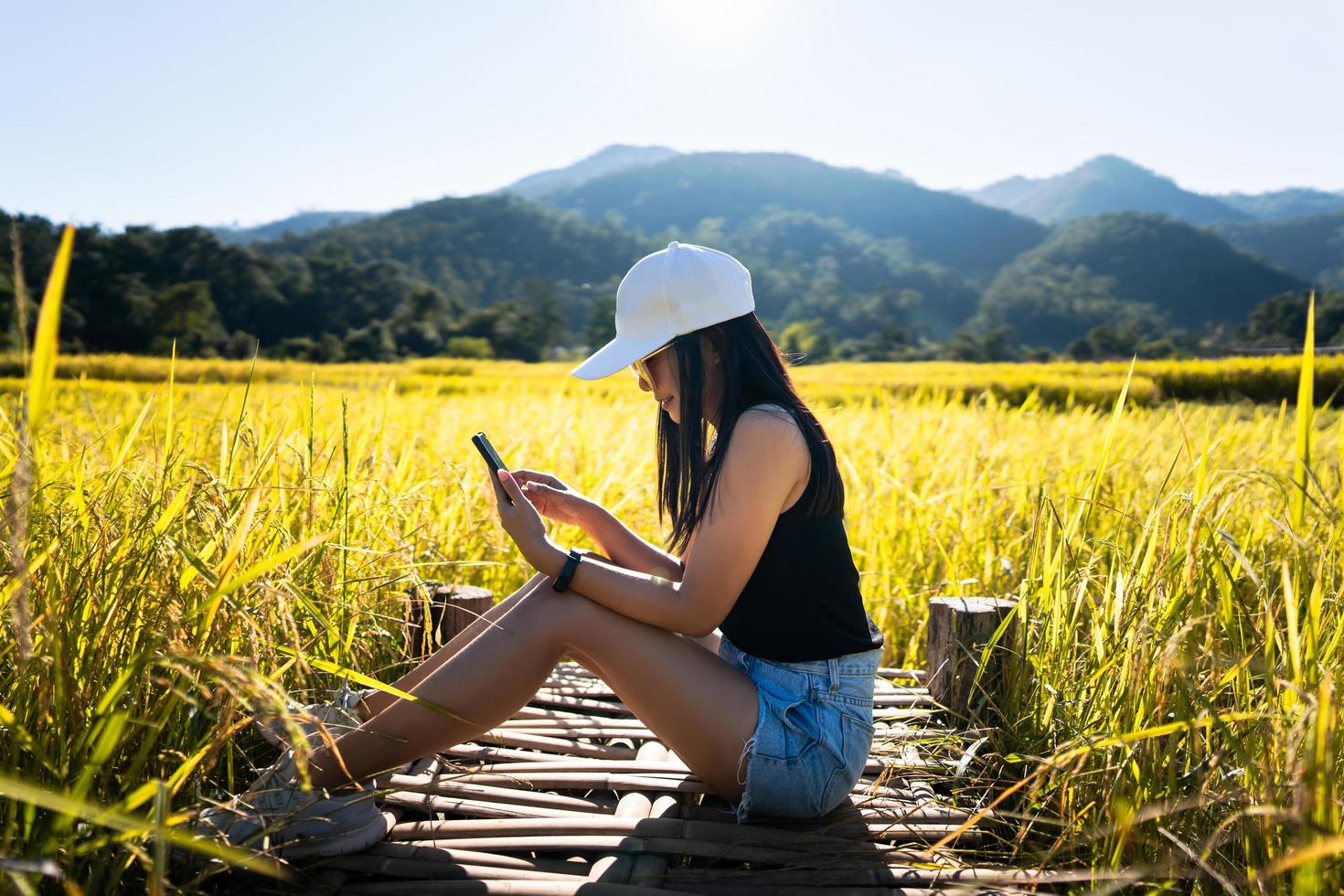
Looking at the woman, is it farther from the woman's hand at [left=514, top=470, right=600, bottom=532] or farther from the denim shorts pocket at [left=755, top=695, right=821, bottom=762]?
the woman's hand at [left=514, top=470, right=600, bottom=532]

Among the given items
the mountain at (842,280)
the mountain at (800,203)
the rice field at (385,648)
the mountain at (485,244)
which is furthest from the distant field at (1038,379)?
the mountain at (800,203)

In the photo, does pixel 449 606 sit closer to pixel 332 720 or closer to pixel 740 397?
pixel 332 720

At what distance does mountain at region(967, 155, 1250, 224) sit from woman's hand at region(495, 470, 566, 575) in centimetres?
13929

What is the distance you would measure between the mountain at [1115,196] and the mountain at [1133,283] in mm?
66621

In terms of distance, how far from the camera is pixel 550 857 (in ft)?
5.11

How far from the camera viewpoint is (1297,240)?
70.1 metres

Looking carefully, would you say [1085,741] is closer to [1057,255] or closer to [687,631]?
[687,631]

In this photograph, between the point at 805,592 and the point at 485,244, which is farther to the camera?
the point at 485,244

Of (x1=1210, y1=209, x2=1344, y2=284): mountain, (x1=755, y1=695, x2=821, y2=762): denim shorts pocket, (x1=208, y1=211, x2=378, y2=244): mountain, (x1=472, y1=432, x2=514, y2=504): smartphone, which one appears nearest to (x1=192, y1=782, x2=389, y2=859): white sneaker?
(x1=472, y1=432, x2=514, y2=504): smartphone

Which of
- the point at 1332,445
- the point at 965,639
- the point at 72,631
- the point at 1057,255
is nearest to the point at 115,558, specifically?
the point at 72,631

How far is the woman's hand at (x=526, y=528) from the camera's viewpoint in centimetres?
155

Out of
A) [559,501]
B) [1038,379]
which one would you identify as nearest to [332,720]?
[559,501]

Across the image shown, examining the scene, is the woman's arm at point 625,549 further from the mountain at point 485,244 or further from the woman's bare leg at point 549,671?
the mountain at point 485,244

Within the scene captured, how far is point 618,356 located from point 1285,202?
161711 mm
